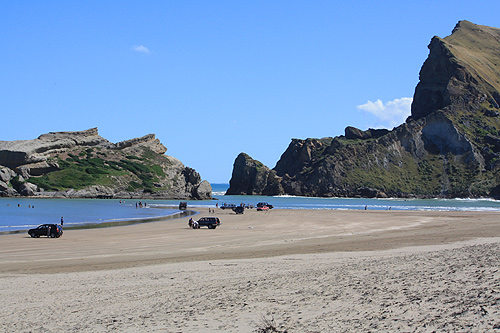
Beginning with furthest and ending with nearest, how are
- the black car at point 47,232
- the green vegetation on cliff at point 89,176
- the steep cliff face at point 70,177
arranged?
the green vegetation on cliff at point 89,176 < the steep cliff face at point 70,177 < the black car at point 47,232

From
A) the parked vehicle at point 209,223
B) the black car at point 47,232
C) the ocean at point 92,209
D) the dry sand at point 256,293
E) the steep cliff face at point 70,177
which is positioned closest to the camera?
the dry sand at point 256,293

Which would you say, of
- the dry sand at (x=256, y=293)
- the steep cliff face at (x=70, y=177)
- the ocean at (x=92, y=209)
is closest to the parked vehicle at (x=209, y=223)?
the ocean at (x=92, y=209)

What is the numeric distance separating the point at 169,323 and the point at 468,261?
38.2 ft

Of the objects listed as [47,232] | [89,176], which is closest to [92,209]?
[47,232]

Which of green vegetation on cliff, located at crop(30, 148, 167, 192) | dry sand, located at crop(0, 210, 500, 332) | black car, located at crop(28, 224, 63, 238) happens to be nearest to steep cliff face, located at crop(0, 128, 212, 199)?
green vegetation on cliff, located at crop(30, 148, 167, 192)

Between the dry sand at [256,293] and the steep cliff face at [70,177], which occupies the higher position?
the steep cliff face at [70,177]

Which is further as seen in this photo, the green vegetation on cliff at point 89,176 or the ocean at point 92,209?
the green vegetation on cliff at point 89,176

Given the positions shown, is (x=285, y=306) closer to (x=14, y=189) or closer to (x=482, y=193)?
(x=14, y=189)

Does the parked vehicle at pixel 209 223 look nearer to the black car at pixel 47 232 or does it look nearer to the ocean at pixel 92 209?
the ocean at pixel 92 209

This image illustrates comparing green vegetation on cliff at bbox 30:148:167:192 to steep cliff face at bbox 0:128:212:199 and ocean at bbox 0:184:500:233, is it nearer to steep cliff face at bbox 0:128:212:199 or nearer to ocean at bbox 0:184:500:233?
steep cliff face at bbox 0:128:212:199

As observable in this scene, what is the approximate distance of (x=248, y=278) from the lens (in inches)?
649

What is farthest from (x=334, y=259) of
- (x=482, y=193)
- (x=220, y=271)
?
(x=482, y=193)

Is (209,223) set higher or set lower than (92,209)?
lower

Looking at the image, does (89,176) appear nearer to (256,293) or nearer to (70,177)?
(70,177)
